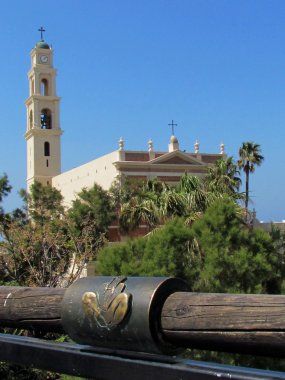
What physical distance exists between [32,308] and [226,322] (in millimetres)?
830

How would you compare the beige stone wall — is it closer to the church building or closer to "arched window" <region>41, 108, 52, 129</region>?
the church building

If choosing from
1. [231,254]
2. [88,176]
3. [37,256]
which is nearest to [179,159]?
[88,176]

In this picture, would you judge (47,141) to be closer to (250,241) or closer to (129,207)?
(129,207)

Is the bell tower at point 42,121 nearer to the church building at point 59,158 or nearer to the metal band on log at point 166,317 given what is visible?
the church building at point 59,158

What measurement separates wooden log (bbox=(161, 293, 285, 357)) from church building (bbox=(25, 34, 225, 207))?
1620 inches

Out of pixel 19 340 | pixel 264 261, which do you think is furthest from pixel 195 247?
pixel 19 340

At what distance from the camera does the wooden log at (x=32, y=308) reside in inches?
83.4

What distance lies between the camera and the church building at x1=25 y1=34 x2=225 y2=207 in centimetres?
4509

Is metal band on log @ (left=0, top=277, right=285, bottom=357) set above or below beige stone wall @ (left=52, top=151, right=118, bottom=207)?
below

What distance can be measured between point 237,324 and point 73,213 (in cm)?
3770

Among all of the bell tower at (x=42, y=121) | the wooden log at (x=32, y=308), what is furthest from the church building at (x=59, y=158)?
the wooden log at (x=32, y=308)

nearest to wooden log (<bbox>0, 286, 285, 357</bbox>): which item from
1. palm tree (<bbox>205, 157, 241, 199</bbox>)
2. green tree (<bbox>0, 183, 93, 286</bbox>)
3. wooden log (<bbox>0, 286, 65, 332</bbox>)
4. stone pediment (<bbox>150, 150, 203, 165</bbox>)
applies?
wooden log (<bbox>0, 286, 65, 332</bbox>)

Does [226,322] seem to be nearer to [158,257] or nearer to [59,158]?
[158,257]

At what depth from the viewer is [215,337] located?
169cm
